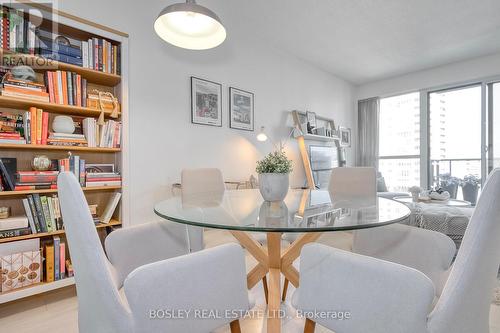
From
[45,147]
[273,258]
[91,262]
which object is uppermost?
[45,147]

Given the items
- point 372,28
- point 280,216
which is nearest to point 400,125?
point 372,28

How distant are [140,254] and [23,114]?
1.51 meters

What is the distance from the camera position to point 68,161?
1.92 m

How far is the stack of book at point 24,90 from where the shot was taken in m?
1.67

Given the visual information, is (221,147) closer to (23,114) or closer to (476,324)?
(23,114)

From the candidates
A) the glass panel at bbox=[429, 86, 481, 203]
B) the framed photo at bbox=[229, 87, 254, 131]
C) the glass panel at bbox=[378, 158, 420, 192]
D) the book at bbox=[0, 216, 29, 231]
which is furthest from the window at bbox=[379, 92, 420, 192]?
the book at bbox=[0, 216, 29, 231]

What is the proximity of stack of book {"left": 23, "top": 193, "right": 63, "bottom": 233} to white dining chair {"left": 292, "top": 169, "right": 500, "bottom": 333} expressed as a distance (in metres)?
1.92

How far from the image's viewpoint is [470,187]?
4434 mm

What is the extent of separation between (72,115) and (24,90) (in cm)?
40

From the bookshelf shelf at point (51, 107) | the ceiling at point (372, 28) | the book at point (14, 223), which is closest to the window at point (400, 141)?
the ceiling at point (372, 28)

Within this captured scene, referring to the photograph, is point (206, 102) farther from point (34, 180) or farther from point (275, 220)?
point (275, 220)

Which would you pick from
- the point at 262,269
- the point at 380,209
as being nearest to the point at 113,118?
the point at 262,269

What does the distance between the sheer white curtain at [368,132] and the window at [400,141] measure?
16cm

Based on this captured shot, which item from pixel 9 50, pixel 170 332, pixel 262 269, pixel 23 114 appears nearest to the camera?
pixel 170 332
